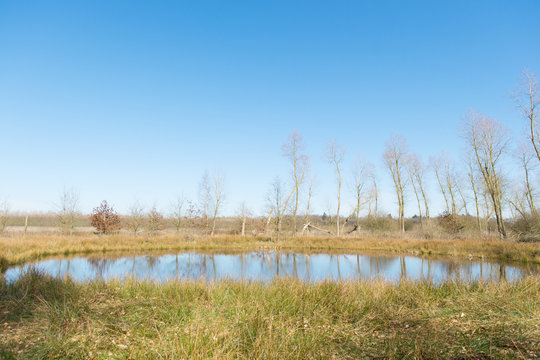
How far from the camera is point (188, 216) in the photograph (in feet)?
103

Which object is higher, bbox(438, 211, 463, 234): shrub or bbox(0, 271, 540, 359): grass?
bbox(438, 211, 463, 234): shrub

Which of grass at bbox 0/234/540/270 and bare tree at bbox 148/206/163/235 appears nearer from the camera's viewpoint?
grass at bbox 0/234/540/270

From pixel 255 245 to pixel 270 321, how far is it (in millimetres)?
19805

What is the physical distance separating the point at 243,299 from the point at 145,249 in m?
17.6

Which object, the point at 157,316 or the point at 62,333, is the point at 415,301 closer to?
the point at 157,316

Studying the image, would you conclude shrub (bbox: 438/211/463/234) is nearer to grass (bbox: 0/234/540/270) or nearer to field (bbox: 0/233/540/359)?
grass (bbox: 0/234/540/270)

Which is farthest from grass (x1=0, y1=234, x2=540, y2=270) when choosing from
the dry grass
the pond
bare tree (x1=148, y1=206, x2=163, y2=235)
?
bare tree (x1=148, y1=206, x2=163, y2=235)

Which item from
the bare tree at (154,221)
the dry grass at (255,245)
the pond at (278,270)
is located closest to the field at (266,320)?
the pond at (278,270)

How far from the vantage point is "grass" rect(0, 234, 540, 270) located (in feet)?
53.9

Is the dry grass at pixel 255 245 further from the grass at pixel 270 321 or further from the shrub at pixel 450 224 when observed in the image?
the grass at pixel 270 321

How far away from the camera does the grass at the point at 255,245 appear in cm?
1642

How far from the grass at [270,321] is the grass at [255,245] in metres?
11.5

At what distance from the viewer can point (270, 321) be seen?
3557 mm

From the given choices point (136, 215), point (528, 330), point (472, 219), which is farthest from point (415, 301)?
point (472, 219)
